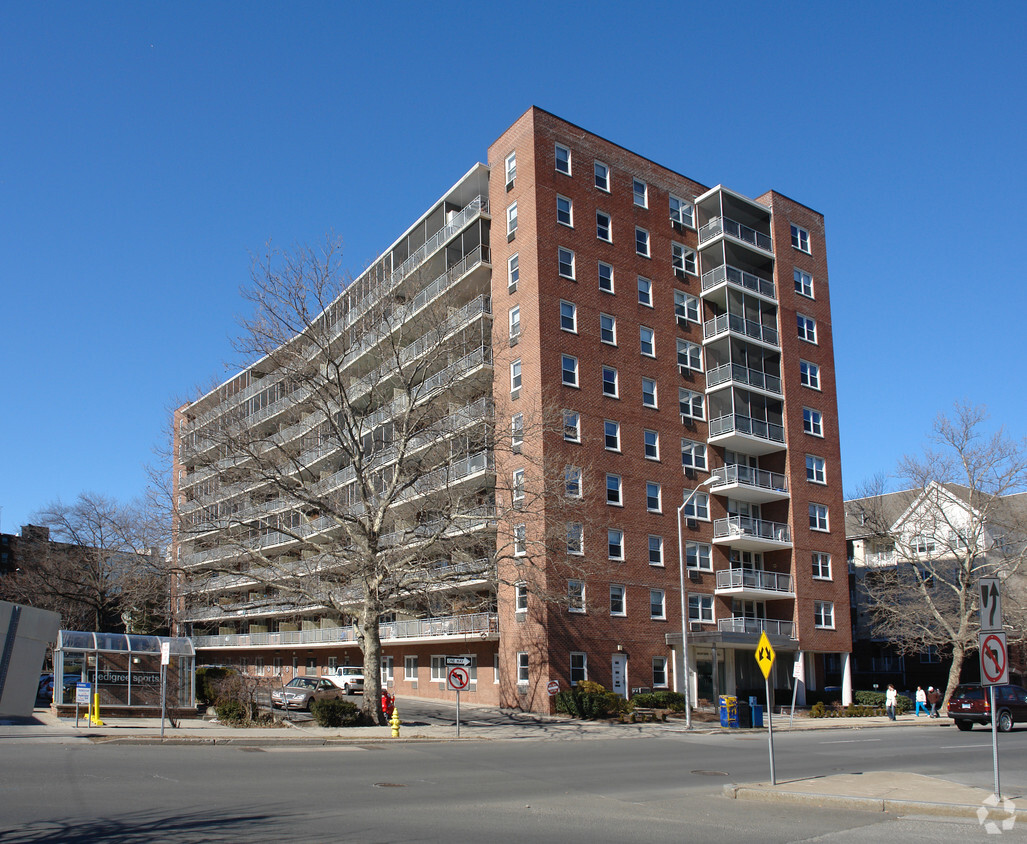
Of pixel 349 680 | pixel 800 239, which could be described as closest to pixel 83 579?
pixel 349 680

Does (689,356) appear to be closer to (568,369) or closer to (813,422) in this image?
(568,369)

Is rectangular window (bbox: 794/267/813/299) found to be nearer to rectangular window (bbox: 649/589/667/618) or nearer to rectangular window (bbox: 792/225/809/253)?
rectangular window (bbox: 792/225/809/253)

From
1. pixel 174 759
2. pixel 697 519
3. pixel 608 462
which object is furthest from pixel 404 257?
pixel 174 759

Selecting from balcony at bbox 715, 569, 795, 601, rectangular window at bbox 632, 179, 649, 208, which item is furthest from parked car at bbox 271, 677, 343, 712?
rectangular window at bbox 632, 179, 649, 208

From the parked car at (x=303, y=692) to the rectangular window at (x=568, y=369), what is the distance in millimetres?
16582

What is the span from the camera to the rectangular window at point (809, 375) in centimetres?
5122

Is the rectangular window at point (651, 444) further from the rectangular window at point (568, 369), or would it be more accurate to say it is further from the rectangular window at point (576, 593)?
the rectangular window at point (576, 593)

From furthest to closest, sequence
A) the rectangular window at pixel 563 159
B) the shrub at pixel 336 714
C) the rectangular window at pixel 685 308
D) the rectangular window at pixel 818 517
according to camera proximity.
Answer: the rectangular window at pixel 818 517
the rectangular window at pixel 685 308
the rectangular window at pixel 563 159
the shrub at pixel 336 714

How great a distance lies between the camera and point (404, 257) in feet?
171

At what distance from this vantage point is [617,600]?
4078 cm

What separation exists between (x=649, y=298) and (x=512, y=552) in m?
15.3

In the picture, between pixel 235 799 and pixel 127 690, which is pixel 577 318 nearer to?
pixel 127 690

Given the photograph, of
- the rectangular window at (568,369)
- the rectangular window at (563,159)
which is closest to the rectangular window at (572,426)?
the rectangular window at (568,369)

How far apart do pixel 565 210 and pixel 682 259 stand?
860 centimetres
